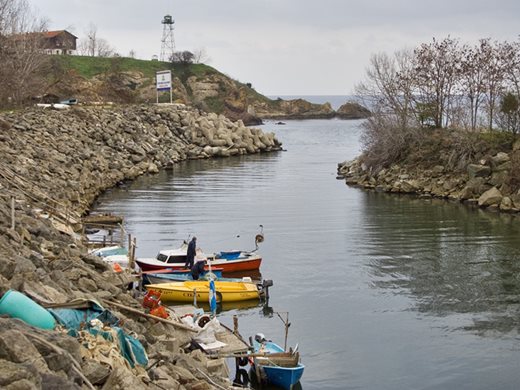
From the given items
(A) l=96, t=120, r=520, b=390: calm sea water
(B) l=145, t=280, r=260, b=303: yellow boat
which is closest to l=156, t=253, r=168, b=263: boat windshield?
(B) l=145, t=280, r=260, b=303: yellow boat

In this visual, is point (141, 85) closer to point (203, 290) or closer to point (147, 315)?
point (203, 290)

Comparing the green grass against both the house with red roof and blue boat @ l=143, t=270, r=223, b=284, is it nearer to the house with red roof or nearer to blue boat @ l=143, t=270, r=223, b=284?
the house with red roof

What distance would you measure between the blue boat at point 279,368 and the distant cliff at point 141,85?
74.2 meters

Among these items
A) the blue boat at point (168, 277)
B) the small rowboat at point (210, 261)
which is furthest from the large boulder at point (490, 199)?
the blue boat at point (168, 277)

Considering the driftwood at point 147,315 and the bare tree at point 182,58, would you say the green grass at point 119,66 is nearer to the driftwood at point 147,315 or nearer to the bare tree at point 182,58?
the bare tree at point 182,58

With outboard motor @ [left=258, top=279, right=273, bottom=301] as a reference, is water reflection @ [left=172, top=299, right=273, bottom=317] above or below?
below

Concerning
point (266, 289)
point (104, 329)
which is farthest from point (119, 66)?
point (104, 329)

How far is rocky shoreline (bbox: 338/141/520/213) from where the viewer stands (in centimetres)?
4953

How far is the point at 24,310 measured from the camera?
46.2ft

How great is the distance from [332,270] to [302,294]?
419cm

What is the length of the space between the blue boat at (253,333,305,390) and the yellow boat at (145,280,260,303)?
25.2ft

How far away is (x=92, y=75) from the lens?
119688 millimetres

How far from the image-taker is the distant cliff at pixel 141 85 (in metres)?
104

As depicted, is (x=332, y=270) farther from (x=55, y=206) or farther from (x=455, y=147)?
(x=455, y=147)
